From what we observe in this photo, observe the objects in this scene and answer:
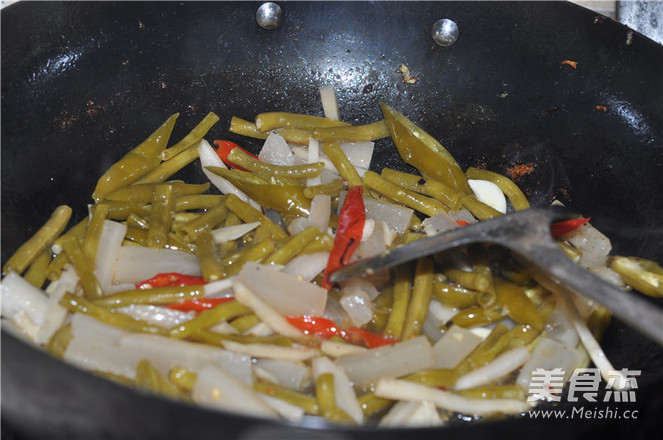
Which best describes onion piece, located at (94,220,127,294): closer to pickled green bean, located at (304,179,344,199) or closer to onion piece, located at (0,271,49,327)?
onion piece, located at (0,271,49,327)

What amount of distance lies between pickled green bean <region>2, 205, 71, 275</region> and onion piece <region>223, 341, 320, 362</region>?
3.34 feet

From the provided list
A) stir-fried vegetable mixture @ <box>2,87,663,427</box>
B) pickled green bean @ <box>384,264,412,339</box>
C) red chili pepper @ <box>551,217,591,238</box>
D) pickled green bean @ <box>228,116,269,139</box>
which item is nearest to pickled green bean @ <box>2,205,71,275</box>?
stir-fried vegetable mixture @ <box>2,87,663,427</box>

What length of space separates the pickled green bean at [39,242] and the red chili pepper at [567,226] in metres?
2.38

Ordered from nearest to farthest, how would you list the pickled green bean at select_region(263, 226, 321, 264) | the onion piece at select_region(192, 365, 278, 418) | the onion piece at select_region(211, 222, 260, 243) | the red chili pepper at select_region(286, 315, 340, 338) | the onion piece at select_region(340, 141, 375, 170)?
the onion piece at select_region(192, 365, 278, 418) < the red chili pepper at select_region(286, 315, 340, 338) < the pickled green bean at select_region(263, 226, 321, 264) < the onion piece at select_region(211, 222, 260, 243) < the onion piece at select_region(340, 141, 375, 170)

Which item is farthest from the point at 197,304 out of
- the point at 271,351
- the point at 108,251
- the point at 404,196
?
the point at 404,196

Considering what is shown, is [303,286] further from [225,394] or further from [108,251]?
[108,251]

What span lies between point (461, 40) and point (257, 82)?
117 centimetres

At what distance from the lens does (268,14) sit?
3400 mm

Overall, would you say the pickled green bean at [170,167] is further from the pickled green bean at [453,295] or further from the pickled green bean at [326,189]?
the pickled green bean at [453,295]

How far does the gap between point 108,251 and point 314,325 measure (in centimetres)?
100

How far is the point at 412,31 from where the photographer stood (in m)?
3.48

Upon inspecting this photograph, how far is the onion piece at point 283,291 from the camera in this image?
265 cm

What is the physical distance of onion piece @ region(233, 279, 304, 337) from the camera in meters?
2.58

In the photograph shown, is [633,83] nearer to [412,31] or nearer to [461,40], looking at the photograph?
[461,40]
